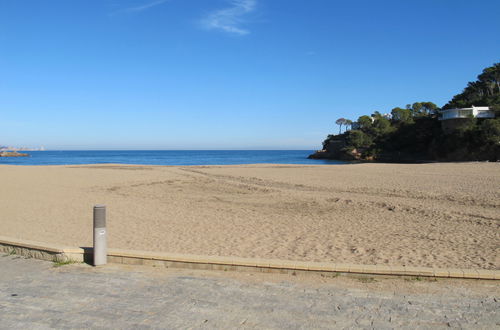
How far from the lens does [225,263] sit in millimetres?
5285

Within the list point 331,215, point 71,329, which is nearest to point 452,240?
point 331,215

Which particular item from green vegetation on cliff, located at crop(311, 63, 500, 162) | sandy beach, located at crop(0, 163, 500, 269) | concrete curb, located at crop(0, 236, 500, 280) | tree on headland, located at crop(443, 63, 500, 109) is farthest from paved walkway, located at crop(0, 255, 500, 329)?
tree on headland, located at crop(443, 63, 500, 109)

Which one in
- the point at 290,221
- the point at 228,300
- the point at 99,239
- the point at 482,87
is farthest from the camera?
the point at 482,87

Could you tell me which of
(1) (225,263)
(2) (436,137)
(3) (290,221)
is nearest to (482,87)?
(2) (436,137)

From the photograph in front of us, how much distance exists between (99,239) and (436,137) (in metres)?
59.9

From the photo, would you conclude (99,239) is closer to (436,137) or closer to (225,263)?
(225,263)

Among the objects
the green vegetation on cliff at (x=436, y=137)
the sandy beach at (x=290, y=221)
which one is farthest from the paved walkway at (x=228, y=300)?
the green vegetation on cliff at (x=436, y=137)

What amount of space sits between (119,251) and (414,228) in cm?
696

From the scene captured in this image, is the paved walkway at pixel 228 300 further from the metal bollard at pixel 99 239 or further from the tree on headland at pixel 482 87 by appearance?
the tree on headland at pixel 482 87

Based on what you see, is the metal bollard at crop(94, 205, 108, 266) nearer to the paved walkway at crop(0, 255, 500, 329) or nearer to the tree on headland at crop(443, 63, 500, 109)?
the paved walkway at crop(0, 255, 500, 329)

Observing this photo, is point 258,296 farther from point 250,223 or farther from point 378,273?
point 250,223

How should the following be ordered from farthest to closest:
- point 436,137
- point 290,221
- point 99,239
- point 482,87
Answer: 1. point 482,87
2. point 436,137
3. point 290,221
4. point 99,239

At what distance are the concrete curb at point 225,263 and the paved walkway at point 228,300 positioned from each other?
0.39 feet

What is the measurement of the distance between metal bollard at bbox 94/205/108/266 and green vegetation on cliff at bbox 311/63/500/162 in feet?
158
